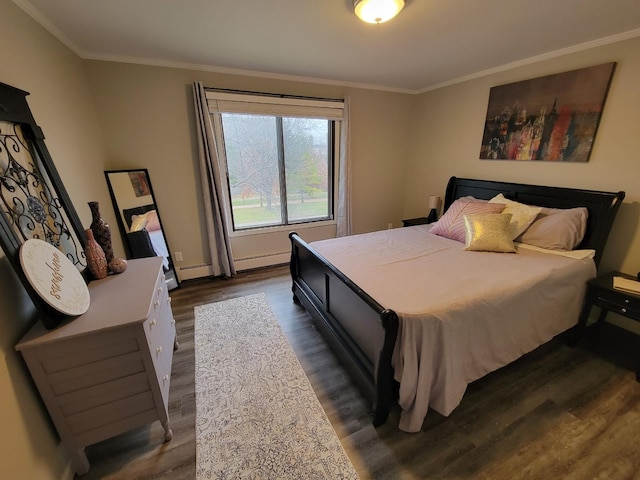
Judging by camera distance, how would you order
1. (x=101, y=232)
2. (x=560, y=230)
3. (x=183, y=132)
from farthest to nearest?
(x=183, y=132)
(x=560, y=230)
(x=101, y=232)

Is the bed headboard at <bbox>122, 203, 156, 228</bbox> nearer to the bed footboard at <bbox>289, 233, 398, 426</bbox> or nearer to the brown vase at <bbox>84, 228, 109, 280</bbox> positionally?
the brown vase at <bbox>84, 228, 109, 280</bbox>

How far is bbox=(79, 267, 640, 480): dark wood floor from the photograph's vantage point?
1299 millimetres

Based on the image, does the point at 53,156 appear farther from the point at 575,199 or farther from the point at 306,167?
the point at 575,199

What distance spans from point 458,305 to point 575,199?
6.20 ft

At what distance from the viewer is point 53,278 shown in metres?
1.18

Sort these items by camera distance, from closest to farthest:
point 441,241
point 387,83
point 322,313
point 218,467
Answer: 1. point 218,467
2. point 322,313
3. point 441,241
4. point 387,83

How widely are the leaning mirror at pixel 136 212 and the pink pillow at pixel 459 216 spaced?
10.3 feet

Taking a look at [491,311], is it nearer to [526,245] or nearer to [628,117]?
[526,245]

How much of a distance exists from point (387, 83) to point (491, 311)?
322 cm

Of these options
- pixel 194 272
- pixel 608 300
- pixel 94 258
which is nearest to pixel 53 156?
pixel 94 258

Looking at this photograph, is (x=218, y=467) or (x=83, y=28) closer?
(x=218, y=467)

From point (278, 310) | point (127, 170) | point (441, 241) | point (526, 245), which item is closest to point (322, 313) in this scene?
point (278, 310)

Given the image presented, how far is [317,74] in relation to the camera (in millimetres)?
3070

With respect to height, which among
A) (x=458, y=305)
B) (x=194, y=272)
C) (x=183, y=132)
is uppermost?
Answer: (x=183, y=132)
